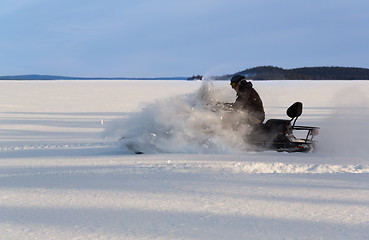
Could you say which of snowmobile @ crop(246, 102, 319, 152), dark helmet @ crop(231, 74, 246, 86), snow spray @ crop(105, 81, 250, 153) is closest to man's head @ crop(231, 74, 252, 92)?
dark helmet @ crop(231, 74, 246, 86)

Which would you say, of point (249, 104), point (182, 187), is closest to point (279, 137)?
point (249, 104)

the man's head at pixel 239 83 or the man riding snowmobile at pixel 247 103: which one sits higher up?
the man's head at pixel 239 83

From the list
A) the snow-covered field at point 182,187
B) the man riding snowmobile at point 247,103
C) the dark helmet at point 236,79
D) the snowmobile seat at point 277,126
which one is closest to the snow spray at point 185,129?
the snow-covered field at point 182,187

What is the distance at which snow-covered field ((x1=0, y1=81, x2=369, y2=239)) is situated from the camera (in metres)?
3.69

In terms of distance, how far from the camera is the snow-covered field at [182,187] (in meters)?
3.69

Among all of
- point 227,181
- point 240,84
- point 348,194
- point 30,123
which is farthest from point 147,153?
point 30,123

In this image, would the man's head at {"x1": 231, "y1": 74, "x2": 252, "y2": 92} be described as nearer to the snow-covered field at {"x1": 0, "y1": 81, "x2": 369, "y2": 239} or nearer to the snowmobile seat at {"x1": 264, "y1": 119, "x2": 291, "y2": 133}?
the snow-covered field at {"x1": 0, "y1": 81, "x2": 369, "y2": 239}

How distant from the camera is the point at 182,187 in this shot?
5.20 metres

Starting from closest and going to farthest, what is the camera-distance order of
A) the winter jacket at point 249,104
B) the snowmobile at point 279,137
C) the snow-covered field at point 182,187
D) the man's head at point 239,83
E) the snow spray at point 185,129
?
the snow-covered field at point 182,187 < the snow spray at point 185,129 < the snowmobile at point 279,137 < the winter jacket at point 249,104 < the man's head at point 239,83

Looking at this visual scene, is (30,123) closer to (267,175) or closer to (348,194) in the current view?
(267,175)

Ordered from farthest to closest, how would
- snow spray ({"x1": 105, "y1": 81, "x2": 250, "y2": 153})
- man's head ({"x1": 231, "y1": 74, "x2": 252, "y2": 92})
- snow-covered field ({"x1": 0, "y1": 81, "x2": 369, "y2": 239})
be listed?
1. man's head ({"x1": 231, "y1": 74, "x2": 252, "y2": 92})
2. snow spray ({"x1": 105, "y1": 81, "x2": 250, "y2": 153})
3. snow-covered field ({"x1": 0, "y1": 81, "x2": 369, "y2": 239})

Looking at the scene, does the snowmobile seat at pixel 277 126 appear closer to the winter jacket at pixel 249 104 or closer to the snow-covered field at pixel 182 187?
the winter jacket at pixel 249 104

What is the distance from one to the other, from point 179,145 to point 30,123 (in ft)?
25.9

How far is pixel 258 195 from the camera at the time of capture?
4.79 meters
